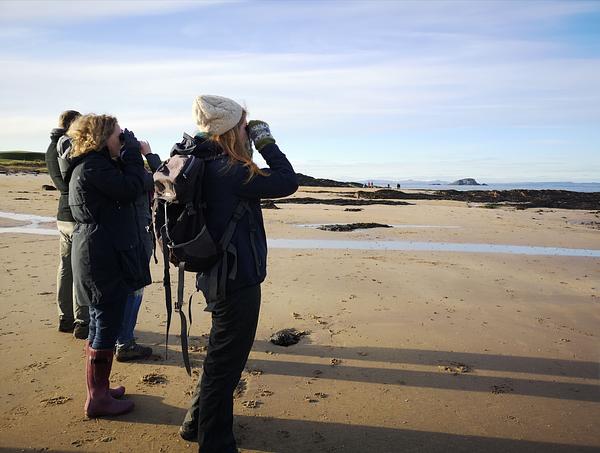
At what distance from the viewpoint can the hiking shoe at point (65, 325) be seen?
17.5 feet

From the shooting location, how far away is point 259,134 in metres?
3.10

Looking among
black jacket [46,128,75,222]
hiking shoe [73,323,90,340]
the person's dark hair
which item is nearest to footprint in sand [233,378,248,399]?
hiking shoe [73,323,90,340]

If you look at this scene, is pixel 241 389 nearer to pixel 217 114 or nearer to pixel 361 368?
pixel 361 368

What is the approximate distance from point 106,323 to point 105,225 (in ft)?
2.31

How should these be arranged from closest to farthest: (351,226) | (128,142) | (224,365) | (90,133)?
(224,365), (90,133), (128,142), (351,226)

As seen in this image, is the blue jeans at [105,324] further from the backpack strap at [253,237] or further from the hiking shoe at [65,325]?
the hiking shoe at [65,325]

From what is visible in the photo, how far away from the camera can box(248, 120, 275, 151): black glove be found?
10.1ft

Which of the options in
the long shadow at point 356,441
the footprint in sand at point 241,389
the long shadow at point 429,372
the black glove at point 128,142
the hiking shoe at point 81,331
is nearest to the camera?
the long shadow at point 356,441

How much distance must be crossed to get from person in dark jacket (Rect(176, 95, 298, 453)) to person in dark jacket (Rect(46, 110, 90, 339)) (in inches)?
91.6

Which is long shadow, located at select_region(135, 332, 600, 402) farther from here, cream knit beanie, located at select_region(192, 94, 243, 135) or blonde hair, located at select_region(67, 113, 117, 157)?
cream knit beanie, located at select_region(192, 94, 243, 135)

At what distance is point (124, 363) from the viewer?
4.72 metres

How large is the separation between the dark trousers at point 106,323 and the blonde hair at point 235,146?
1.50 metres

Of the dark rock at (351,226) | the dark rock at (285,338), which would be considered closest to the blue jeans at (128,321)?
the dark rock at (285,338)

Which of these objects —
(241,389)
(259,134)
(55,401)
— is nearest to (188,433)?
(241,389)
